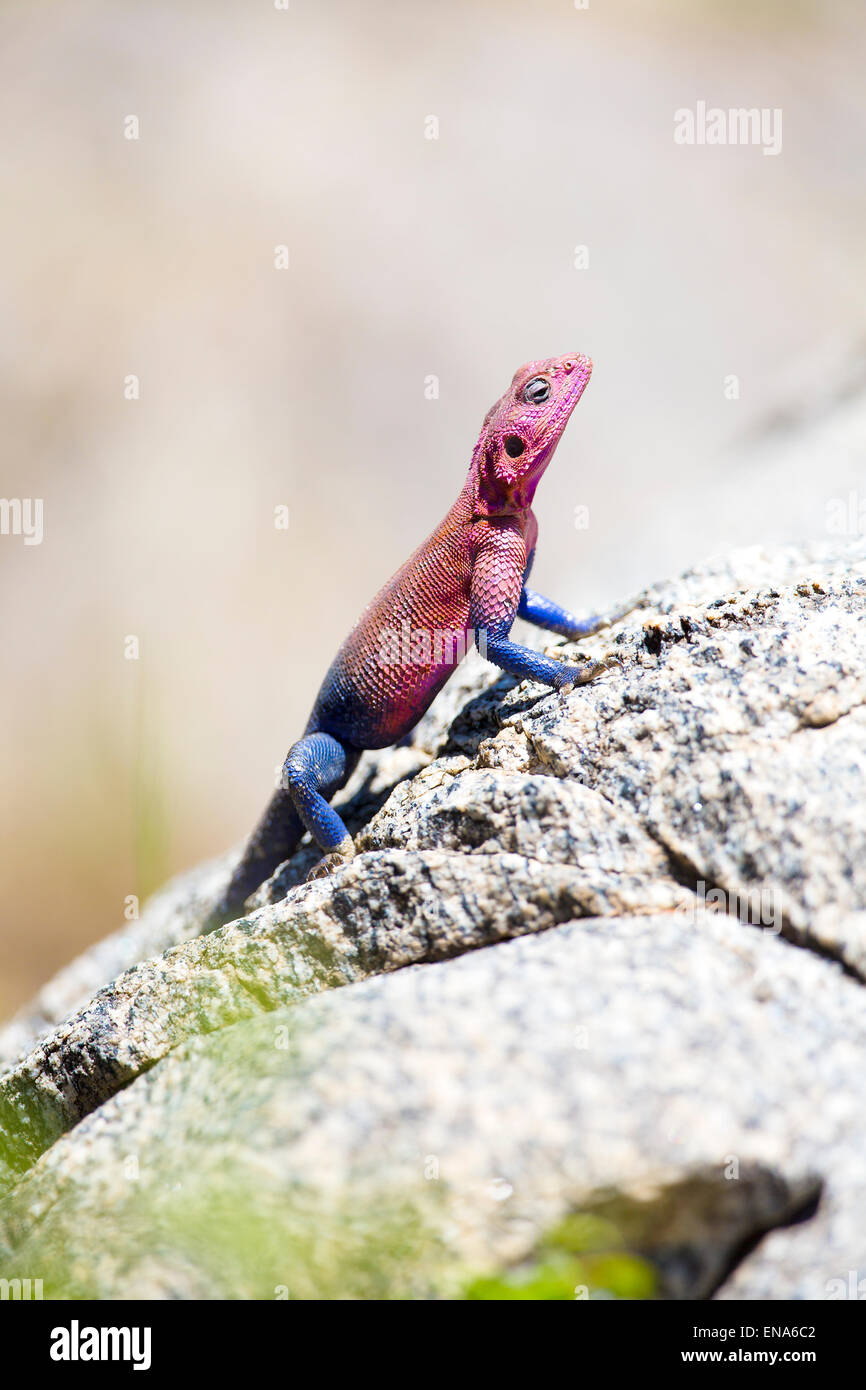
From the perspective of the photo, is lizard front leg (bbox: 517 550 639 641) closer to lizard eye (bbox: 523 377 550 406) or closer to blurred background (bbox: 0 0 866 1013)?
lizard eye (bbox: 523 377 550 406)

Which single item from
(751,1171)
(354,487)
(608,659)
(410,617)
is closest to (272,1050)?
(751,1171)

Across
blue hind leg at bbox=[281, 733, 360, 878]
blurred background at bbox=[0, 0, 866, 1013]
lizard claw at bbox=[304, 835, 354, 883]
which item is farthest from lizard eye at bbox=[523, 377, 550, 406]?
blurred background at bbox=[0, 0, 866, 1013]

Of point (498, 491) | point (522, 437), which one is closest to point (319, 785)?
point (498, 491)

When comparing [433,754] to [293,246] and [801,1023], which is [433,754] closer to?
[801,1023]

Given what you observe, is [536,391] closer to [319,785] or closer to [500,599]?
[500,599]

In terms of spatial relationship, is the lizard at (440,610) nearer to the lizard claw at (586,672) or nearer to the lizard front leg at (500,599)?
the lizard front leg at (500,599)
